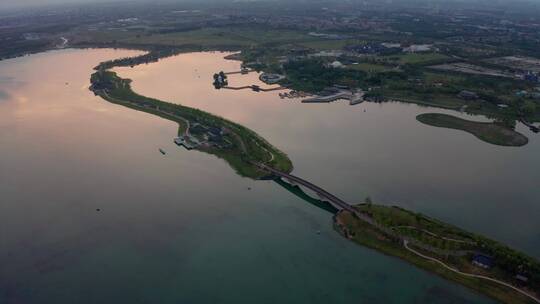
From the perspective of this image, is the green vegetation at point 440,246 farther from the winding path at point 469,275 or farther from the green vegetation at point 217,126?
the green vegetation at point 217,126

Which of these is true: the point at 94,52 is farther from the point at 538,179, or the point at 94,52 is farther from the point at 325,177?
the point at 538,179

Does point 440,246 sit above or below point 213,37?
below

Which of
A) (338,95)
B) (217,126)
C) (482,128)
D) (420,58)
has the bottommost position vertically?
(217,126)

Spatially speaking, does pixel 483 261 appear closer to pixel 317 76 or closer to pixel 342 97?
pixel 342 97

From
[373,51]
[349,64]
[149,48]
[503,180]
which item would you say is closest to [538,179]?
[503,180]

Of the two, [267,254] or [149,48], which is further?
[149,48]

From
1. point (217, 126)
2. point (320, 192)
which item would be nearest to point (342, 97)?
point (217, 126)

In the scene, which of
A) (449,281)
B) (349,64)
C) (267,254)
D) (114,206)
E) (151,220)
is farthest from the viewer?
(349,64)
